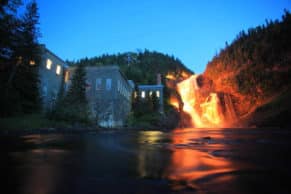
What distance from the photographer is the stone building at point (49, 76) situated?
26181mm

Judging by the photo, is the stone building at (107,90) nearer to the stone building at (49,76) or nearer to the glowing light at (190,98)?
the stone building at (49,76)

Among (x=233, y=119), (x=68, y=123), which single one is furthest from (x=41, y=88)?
(x=233, y=119)

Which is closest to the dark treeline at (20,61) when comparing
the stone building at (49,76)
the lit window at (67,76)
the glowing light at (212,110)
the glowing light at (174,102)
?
the stone building at (49,76)

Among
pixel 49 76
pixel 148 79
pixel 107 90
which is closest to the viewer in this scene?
pixel 49 76

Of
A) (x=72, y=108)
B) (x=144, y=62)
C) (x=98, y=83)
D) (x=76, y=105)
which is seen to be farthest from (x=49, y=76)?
(x=144, y=62)

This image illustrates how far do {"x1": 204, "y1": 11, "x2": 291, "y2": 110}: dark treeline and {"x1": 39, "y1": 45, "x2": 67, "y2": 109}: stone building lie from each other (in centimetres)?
4783

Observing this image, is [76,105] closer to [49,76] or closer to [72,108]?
[72,108]

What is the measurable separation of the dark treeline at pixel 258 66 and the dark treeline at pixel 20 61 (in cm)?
A: 5176

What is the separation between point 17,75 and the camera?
70.1 ft

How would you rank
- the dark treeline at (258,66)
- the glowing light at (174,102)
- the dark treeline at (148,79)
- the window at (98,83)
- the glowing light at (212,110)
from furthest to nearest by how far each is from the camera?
the glowing light at (174,102) → the glowing light at (212,110) → the dark treeline at (258,66) → the dark treeline at (148,79) → the window at (98,83)

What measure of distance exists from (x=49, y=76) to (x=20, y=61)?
6031 millimetres

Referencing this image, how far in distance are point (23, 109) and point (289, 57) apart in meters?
62.5

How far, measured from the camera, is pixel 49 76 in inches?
1097

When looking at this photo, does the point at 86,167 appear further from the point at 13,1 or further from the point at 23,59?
the point at 23,59
